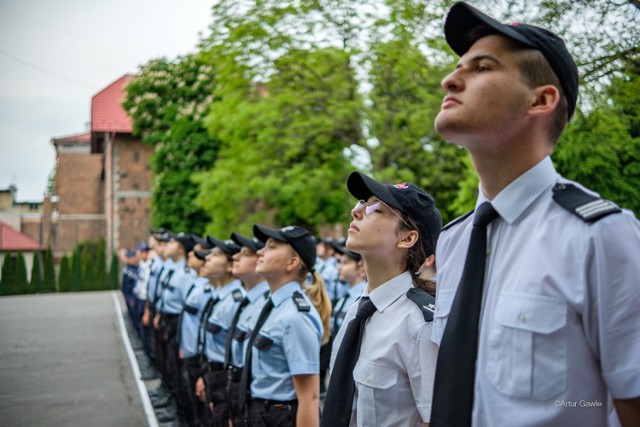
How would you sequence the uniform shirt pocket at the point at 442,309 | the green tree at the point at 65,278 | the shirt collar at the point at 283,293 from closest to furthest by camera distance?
1. the uniform shirt pocket at the point at 442,309
2. the shirt collar at the point at 283,293
3. the green tree at the point at 65,278

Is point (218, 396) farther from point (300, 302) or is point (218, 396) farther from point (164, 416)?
point (164, 416)

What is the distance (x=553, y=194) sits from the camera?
1868 millimetres

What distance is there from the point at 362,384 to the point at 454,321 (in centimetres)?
98

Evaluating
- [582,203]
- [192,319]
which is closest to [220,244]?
[192,319]

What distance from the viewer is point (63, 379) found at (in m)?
9.02

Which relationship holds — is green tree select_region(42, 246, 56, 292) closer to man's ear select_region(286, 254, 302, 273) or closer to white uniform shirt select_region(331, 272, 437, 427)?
man's ear select_region(286, 254, 302, 273)

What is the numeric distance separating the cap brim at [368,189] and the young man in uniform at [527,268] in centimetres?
96

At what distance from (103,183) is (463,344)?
184 ft

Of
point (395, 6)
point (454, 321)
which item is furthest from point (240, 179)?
point (454, 321)

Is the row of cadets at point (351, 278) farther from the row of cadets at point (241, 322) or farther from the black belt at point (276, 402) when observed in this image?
the black belt at point (276, 402)

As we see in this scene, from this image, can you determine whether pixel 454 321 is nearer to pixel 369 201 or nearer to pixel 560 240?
pixel 560 240

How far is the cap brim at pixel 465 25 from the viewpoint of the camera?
189 cm

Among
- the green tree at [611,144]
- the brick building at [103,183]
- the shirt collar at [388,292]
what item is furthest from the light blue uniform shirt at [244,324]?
the brick building at [103,183]

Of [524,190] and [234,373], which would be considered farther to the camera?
[234,373]
